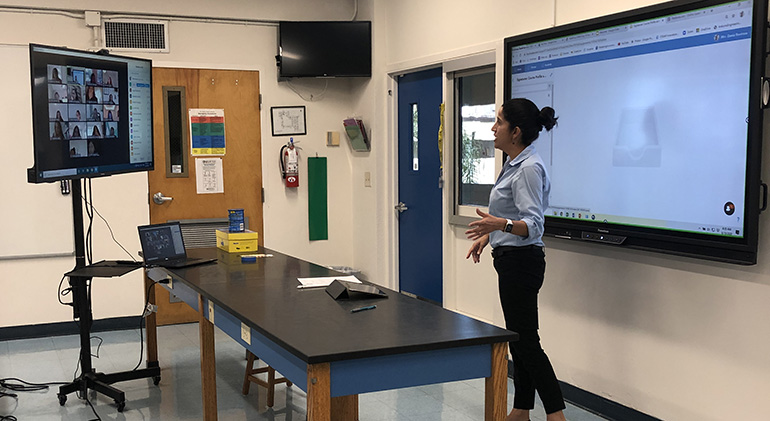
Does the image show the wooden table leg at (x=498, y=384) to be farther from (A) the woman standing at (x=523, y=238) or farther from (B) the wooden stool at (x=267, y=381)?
(B) the wooden stool at (x=267, y=381)

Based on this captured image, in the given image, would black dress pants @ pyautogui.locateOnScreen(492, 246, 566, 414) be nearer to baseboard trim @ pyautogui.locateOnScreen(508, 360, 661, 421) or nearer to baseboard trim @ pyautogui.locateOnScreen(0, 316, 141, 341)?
baseboard trim @ pyautogui.locateOnScreen(508, 360, 661, 421)

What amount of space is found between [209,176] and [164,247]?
221cm

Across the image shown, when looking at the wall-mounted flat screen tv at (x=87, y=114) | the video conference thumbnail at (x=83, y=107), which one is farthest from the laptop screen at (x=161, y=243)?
the video conference thumbnail at (x=83, y=107)

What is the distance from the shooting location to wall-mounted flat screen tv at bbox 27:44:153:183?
3.49m

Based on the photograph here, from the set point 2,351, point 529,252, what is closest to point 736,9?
point 529,252

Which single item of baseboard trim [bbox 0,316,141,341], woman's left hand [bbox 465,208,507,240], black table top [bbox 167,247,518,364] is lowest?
baseboard trim [bbox 0,316,141,341]

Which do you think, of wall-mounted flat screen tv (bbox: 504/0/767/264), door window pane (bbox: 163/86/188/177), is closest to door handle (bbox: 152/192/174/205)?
door window pane (bbox: 163/86/188/177)

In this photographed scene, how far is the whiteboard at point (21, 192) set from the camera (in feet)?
17.6

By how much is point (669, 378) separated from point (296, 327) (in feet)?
6.33

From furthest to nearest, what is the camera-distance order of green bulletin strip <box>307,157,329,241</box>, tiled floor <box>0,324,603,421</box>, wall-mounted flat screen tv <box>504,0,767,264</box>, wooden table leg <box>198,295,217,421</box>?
green bulletin strip <box>307,157,329,241</box> → tiled floor <box>0,324,603,421</box> → wooden table leg <box>198,295,217,421</box> → wall-mounted flat screen tv <box>504,0,767,264</box>

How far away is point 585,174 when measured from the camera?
12.1ft

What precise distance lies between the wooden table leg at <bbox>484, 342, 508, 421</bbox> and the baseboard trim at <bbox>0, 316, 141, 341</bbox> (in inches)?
166

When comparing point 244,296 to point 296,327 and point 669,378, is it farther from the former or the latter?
point 669,378

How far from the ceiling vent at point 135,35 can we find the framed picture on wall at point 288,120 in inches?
41.7
